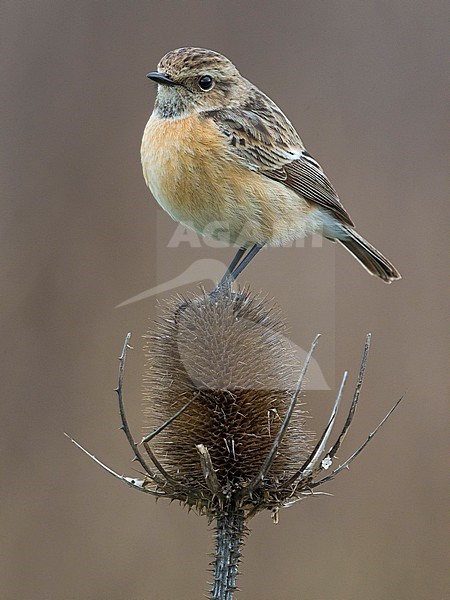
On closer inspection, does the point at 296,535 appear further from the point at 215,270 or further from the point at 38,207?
the point at 38,207

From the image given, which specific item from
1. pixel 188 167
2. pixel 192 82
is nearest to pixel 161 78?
pixel 192 82

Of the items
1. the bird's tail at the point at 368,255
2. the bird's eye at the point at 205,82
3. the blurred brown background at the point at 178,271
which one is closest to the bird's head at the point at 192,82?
the bird's eye at the point at 205,82

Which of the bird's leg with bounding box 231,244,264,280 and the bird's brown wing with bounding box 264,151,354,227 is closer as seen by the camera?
the bird's leg with bounding box 231,244,264,280

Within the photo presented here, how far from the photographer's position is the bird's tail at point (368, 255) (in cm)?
575

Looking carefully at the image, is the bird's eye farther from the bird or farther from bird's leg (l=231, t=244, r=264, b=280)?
bird's leg (l=231, t=244, r=264, b=280)

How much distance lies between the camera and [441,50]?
790cm

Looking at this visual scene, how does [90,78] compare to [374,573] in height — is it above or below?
above

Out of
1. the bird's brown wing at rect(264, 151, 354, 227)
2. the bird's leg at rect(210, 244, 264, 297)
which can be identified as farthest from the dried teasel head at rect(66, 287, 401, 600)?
the bird's brown wing at rect(264, 151, 354, 227)

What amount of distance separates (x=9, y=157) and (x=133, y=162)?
966mm

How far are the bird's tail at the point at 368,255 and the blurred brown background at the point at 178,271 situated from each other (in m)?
0.71

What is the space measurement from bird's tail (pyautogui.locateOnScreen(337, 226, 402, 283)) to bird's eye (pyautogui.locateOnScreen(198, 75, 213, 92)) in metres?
1.21

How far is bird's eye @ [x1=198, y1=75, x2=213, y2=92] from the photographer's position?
199 inches

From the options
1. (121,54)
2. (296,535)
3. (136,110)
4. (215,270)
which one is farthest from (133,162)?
(296,535)

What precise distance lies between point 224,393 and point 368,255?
2.08m
